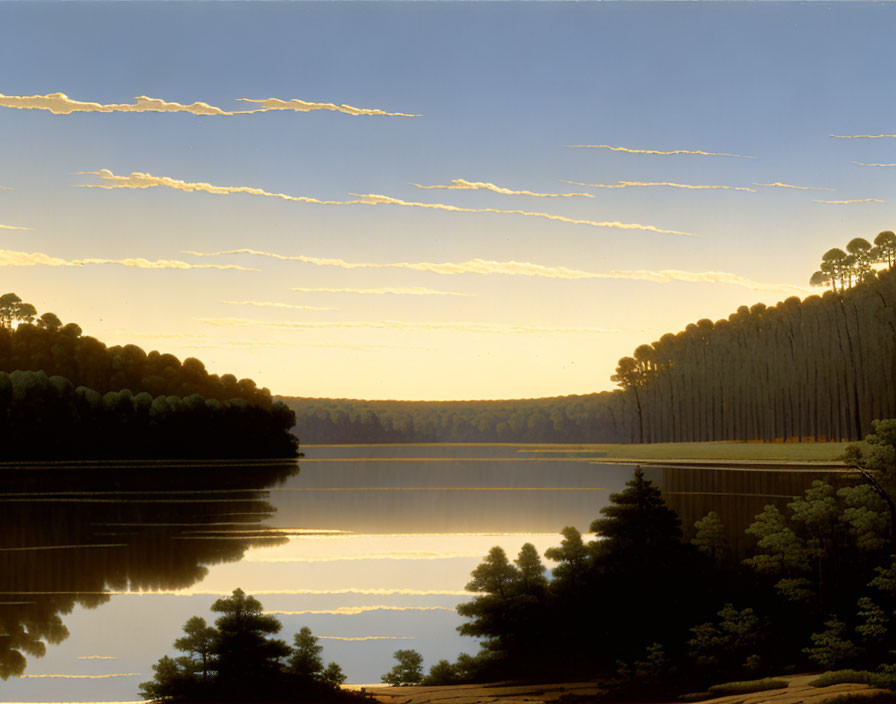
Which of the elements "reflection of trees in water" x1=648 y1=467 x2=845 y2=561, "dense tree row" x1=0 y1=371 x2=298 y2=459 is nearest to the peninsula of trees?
"dense tree row" x1=0 y1=371 x2=298 y2=459

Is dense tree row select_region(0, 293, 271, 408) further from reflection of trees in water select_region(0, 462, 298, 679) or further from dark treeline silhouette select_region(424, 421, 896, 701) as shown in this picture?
dark treeline silhouette select_region(424, 421, 896, 701)

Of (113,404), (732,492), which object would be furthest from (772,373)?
(113,404)

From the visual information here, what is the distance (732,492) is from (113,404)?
56.6 m

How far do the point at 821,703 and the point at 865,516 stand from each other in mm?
5324

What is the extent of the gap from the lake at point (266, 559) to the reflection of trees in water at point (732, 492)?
0.13 meters

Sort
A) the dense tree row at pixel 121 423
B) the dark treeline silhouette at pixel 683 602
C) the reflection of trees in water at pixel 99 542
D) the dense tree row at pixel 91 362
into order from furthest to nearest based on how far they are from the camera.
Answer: the dense tree row at pixel 91 362 → the dense tree row at pixel 121 423 → the reflection of trees in water at pixel 99 542 → the dark treeline silhouette at pixel 683 602

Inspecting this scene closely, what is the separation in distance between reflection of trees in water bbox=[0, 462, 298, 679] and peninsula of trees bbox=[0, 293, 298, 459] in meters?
22.7

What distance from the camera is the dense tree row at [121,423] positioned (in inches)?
2842

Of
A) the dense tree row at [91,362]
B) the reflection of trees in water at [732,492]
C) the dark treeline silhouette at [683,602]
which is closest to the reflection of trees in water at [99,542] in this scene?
the dark treeline silhouette at [683,602]

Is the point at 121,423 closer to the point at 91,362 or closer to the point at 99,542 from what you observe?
the point at 91,362

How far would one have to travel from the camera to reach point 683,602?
13.9 m

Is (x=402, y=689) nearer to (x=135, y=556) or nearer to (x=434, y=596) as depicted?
(x=434, y=596)

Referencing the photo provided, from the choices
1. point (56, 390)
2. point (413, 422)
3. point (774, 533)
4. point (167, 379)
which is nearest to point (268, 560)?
point (774, 533)

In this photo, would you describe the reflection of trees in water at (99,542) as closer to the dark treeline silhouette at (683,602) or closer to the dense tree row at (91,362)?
the dark treeline silhouette at (683,602)
